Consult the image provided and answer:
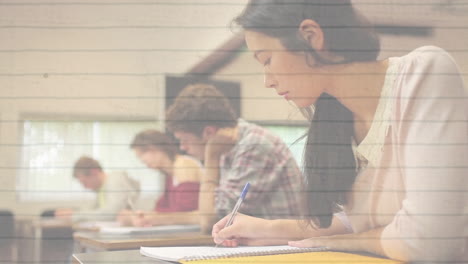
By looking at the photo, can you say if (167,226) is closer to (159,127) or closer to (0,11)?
(159,127)

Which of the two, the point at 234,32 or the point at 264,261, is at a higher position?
the point at 234,32

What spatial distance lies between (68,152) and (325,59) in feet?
1.53

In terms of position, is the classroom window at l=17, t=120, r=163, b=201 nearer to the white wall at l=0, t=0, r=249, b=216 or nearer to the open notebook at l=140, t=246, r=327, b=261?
the white wall at l=0, t=0, r=249, b=216

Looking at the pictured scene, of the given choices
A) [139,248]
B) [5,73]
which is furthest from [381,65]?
[5,73]

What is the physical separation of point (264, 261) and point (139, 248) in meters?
→ 0.24

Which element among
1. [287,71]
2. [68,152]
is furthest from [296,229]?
[68,152]

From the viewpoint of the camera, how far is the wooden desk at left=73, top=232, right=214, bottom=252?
94 centimetres

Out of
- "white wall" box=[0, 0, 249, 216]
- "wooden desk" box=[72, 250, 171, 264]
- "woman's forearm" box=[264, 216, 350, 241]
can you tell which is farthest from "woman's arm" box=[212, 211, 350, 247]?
"white wall" box=[0, 0, 249, 216]

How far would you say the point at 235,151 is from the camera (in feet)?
3.18

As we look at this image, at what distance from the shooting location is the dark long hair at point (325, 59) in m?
0.91

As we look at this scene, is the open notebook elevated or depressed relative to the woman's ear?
depressed

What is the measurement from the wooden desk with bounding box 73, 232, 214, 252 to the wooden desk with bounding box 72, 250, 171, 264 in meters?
0.02

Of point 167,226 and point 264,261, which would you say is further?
point 167,226

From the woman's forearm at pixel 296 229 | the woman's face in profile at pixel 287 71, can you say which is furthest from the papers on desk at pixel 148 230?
the woman's face in profile at pixel 287 71
